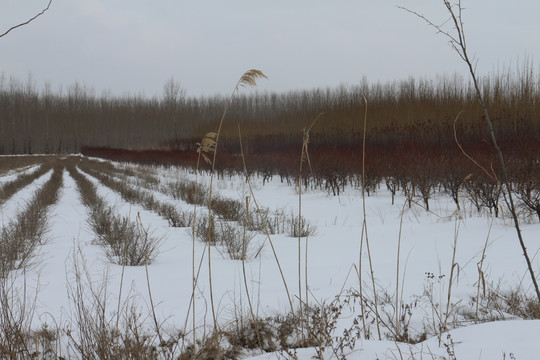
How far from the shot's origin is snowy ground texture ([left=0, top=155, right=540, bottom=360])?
6.76 ft

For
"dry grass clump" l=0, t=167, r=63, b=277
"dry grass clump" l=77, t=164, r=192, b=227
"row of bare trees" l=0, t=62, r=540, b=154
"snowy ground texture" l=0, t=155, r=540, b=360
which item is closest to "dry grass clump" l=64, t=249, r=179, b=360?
"snowy ground texture" l=0, t=155, r=540, b=360

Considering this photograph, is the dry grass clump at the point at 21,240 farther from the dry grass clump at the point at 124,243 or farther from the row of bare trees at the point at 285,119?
the row of bare trees at the point at 285,119

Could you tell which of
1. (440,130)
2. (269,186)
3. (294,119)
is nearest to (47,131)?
(294,119)

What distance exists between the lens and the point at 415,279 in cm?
402

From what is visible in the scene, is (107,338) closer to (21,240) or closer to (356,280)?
(356,280)

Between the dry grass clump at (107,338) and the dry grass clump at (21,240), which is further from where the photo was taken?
the dry grass clump at (21,240)

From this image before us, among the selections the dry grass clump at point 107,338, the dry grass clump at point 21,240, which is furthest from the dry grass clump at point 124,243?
the dry grass clump at point 107,338

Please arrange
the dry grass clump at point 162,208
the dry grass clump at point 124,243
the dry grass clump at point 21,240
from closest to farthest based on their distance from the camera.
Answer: the dry grass clump at point 21,240 → the dry grass clump at point 124,243 → the dry grass clump at point 162,208

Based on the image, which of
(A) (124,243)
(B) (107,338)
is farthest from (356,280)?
(A) (124,243)

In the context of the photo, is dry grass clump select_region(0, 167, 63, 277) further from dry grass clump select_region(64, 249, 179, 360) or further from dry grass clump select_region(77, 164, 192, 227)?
dry grass clump select_region(77, 164, 192, 227)

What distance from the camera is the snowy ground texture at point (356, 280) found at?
206cm

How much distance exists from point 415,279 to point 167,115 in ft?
162

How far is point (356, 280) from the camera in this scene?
4078 mm

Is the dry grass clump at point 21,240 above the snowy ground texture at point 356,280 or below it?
above
